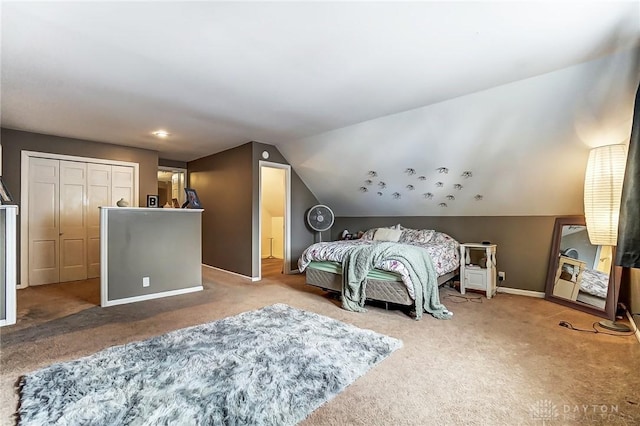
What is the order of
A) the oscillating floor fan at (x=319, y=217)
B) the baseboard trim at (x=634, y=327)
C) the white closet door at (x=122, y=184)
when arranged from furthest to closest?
1. the oscillating floor fan at (x=319, y=217)
2. the white closet door at (x=122, y=184)
3. the baseboard trim at (x=634, y=327)

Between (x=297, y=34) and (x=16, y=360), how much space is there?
3.26m

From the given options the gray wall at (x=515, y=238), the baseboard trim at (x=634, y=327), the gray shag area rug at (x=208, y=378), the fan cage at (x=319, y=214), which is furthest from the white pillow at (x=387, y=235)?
the baseboard trim at (x=634, y=327)

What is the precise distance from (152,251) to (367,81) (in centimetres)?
353

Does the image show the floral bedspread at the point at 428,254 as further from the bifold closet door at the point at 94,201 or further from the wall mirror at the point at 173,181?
the wall mirror at the point at 173,181

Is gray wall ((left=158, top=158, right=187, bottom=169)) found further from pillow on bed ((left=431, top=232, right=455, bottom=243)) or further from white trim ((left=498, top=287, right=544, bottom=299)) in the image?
white trim ((left=498, top=287, right=544, bottom=299))

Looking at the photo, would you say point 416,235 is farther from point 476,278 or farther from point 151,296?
point 151,296

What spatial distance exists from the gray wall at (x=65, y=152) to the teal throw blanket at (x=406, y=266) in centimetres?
442

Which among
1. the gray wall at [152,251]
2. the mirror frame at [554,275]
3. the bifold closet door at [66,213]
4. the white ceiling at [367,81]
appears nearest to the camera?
the white ceiling at [367,81]

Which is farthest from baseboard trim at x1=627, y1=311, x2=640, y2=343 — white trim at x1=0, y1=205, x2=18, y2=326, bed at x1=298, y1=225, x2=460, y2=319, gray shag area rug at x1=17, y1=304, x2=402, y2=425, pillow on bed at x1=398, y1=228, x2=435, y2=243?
white trim at x1=0, y1=205, x2=18, y2=326

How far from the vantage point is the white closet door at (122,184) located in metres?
5.50

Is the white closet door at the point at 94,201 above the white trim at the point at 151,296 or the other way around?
above

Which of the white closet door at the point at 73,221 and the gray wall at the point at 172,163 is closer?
the white closet door at the point at 73,221

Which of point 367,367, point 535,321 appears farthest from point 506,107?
point 367,367

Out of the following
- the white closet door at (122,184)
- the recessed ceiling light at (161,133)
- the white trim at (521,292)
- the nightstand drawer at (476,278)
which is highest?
the recessed ceiling light at (161,133)
